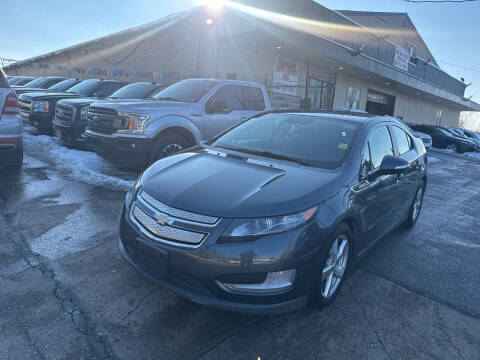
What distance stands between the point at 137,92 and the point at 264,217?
23.8ft

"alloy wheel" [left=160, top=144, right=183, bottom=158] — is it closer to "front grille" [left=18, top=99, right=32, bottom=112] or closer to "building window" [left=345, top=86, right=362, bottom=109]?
"front grille" [left=18, top=99, right=32, bottom=112]

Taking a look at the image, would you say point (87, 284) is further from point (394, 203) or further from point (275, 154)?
point (394, 203)

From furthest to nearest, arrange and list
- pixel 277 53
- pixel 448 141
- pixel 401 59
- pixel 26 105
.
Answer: pixel 401 59 < pixel 448 141 < pixel 277 53 < pixel 26 105

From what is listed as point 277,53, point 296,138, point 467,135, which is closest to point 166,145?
point 296,138

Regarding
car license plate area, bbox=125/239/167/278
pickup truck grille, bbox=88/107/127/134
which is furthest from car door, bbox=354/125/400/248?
pickup truck grille, bbox=88/107/127/134

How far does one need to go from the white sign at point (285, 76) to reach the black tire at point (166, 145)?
10053 mm

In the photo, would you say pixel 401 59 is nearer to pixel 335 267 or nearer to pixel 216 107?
pixel 216 107

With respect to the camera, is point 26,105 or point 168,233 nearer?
point 168,233

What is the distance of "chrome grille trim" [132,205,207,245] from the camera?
7.33ft

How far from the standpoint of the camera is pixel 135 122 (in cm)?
567

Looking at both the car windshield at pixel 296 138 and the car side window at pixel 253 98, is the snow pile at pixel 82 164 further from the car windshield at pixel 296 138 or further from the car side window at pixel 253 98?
Answer: the car side window at pixel 253 98

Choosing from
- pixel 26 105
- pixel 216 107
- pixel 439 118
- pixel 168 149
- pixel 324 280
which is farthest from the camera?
pixel 439 118

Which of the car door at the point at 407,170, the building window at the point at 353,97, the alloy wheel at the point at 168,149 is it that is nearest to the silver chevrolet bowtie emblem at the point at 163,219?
the car door at the point at 407,170

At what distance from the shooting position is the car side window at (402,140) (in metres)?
4.09
